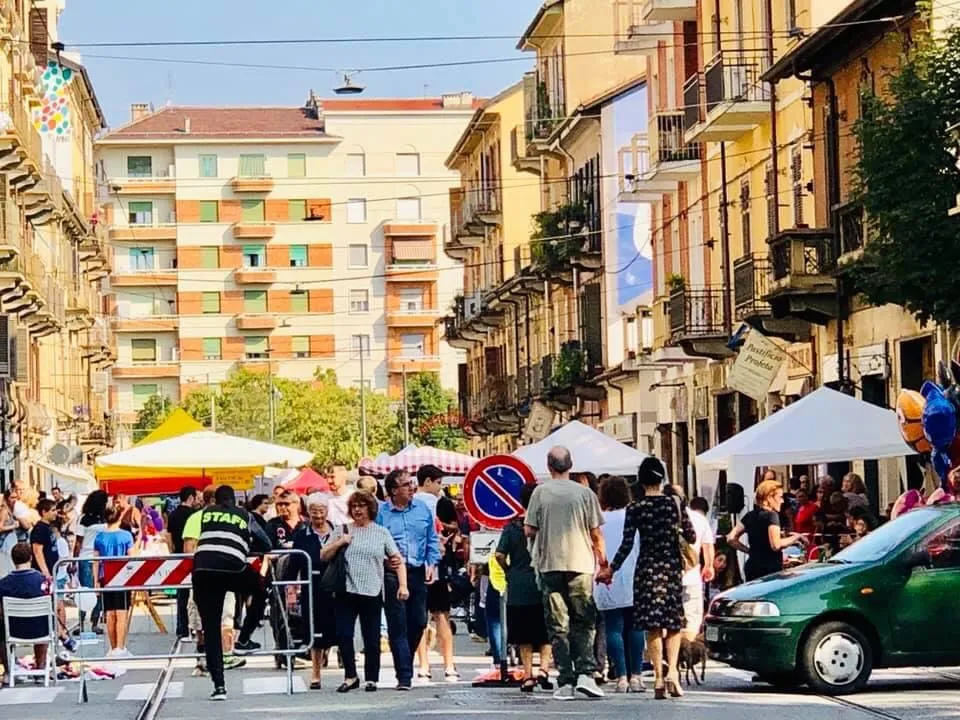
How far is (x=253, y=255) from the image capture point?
12369cm

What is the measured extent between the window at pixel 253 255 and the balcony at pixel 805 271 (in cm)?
9109

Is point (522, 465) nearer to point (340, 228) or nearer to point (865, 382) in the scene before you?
point (865, 382)

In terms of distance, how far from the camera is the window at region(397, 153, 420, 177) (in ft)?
416

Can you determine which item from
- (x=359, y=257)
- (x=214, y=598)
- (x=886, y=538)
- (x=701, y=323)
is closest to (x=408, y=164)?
(x=359, y=257)

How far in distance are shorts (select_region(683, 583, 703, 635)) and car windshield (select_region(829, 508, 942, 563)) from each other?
1.08m

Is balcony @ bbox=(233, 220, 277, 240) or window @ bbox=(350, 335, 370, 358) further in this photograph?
window @ bbox=(350, 335, 370, 358)

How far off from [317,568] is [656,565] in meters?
4.65

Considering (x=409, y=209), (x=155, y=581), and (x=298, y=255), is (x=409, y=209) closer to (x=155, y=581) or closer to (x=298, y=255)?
(x=298, y=255)

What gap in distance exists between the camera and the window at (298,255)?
4877 inches

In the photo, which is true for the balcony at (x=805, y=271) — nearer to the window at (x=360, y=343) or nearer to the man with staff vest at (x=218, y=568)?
the man with staff vest at (x=218, y=568)

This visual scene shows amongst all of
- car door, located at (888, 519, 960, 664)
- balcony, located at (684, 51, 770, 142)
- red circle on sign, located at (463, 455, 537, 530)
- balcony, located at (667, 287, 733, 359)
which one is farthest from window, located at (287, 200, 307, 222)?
car door, located at (888, 519, 960, 664)

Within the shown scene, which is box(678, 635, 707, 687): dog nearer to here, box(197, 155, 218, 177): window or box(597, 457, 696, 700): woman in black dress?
box(597, 457, 696, 700): woman in black dress

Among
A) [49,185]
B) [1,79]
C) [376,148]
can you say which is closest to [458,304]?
[49,185]

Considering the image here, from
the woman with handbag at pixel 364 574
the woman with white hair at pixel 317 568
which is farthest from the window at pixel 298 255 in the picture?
the woman with handbag at pixel 364 574
